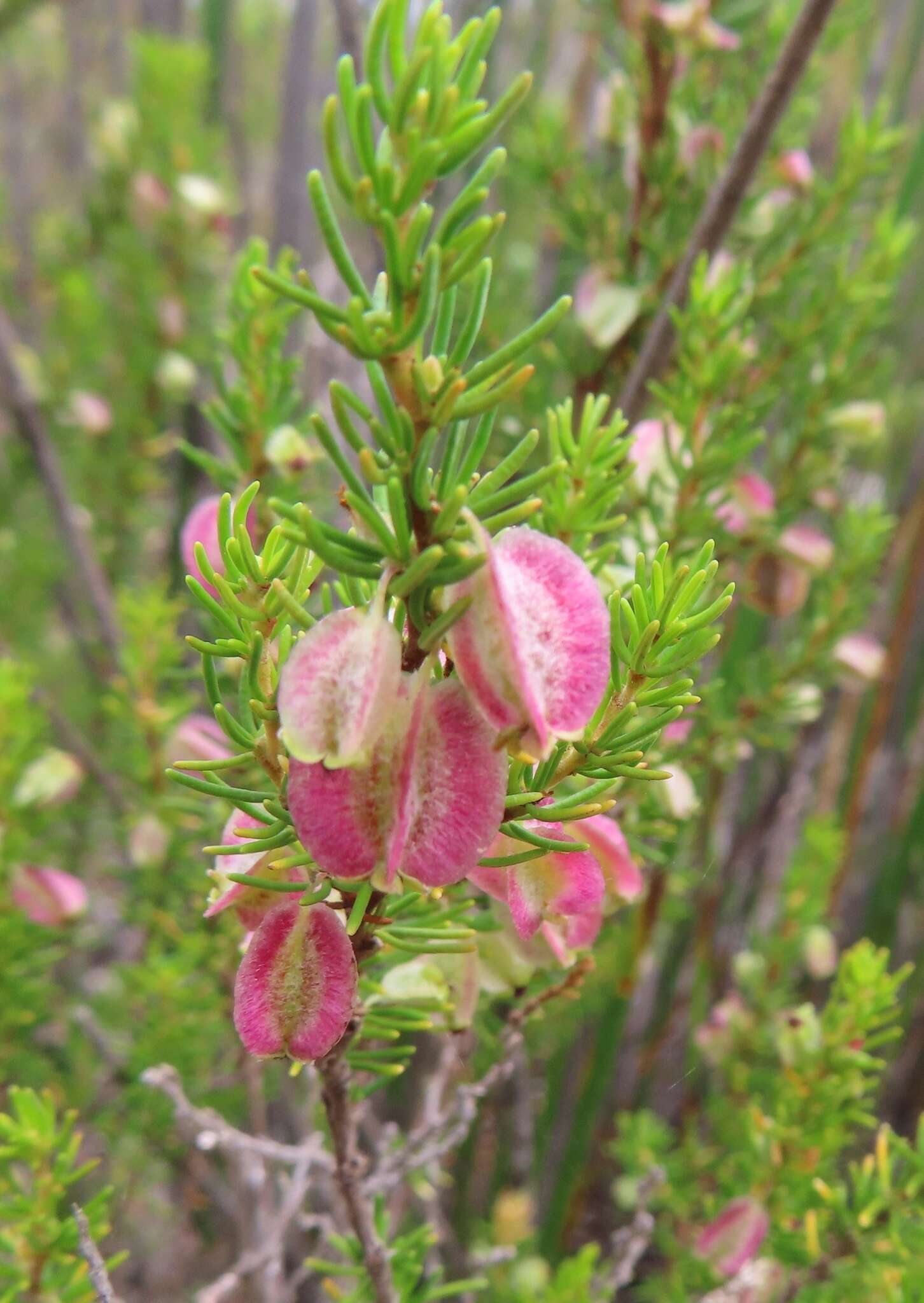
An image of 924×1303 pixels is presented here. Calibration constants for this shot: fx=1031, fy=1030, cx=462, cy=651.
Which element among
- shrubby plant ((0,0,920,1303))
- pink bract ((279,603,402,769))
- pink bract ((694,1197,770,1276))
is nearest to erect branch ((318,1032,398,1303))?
shrubby plant ((0,0,920,1303))

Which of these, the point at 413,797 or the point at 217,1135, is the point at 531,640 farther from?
the point at 217,1135

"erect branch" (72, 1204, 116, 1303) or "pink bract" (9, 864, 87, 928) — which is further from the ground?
"erect branch" (72, 1204, 116, 1303)

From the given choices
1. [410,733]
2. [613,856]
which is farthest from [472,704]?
[613,856]

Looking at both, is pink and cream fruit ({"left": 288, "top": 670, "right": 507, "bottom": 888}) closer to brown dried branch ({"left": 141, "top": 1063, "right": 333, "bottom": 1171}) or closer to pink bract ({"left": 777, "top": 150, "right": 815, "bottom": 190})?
brown dried branch ({"left": 141, "top": 1063, "right": 333, "bottom": 1171})

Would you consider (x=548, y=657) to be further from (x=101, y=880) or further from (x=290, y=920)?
(x=101, y=880)

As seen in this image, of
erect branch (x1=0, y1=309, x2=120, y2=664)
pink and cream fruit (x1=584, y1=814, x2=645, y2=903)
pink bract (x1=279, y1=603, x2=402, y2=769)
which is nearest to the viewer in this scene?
pink bract (x1=279, y1=603, x2=402, y2=769)

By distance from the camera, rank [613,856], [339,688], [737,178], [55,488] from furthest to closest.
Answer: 1. [55,488]
2. [737,178]
3. [613,856]
4. [339,688]

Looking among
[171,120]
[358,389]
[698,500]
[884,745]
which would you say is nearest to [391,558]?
[698,500]

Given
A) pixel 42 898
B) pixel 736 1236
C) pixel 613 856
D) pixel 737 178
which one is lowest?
pixel 736 1236

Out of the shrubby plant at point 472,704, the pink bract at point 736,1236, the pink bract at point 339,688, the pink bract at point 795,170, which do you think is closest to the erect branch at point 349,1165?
the shrubby plant at point 472,704
